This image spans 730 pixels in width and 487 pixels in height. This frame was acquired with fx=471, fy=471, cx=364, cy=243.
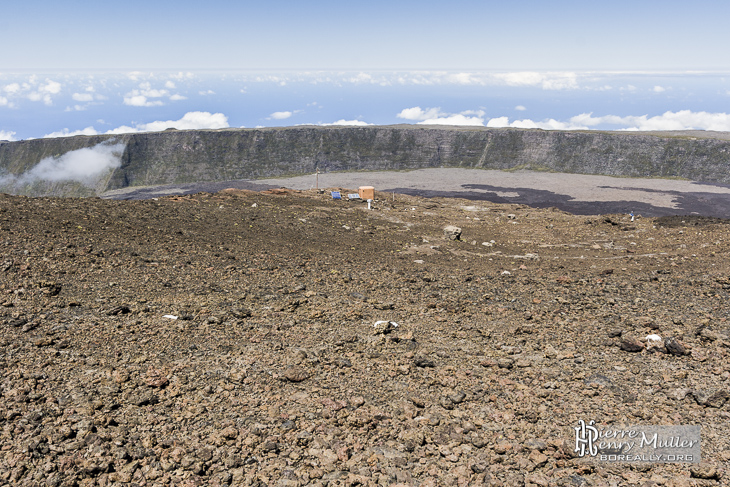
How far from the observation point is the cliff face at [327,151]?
78.1 metres

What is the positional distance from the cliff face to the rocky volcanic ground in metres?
68.7

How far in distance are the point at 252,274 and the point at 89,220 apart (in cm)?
684

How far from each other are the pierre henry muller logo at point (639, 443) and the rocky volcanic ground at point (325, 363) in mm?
151

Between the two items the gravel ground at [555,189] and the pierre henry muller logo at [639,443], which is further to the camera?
the gravel ground at [555,189]

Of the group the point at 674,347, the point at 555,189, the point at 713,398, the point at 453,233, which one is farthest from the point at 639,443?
the point at 555,189

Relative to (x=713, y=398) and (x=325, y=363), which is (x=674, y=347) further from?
(x=325, y=363)

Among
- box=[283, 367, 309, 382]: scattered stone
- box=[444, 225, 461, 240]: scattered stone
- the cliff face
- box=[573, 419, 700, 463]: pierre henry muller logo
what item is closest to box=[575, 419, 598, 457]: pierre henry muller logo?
box=[573, 419, 700, 463]: pierre henry muller logo

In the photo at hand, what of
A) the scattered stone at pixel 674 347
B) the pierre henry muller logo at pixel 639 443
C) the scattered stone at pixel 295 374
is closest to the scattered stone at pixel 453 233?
the scattered stone at pixel 674 347

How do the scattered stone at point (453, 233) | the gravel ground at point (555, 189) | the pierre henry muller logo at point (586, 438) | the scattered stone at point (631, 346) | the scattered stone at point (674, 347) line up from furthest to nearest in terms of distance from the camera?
the gravel ground at point (555, 189)
the scattered stone at point (453, 233)
the scattered stone at point (631, 346)
the scattered stone at point (674, 347)
the pierre henry muller logo at point (586, 438)

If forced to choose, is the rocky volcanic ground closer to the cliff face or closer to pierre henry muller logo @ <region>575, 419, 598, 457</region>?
pierre henry muller logo @ <region>575, 419, 598, 457</region>

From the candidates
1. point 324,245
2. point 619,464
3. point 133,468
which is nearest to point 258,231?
point 324,245

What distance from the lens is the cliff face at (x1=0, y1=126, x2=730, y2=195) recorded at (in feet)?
256

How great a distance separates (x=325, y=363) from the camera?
8.09 m

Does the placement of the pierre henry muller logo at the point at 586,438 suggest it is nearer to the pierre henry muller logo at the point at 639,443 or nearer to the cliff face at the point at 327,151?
the pierre henry muller logo at the point at 639,443
